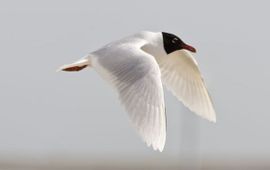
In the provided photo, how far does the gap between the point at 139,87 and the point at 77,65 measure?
138cm

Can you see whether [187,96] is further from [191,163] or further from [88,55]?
[191,163]

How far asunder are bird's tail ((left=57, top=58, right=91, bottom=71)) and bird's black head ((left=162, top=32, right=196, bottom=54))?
1111 mm

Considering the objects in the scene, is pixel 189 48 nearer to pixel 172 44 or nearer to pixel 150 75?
pixel 172 44

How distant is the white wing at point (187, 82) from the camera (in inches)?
609

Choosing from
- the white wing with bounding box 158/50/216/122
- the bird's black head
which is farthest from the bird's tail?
the white wing with bounding box 158/50/216/122

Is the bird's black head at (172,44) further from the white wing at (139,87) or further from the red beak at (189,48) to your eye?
the white wing at (139,87)

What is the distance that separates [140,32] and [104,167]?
21.4m

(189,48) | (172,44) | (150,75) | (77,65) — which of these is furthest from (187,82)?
(150,75)

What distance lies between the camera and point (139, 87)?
1291 cm

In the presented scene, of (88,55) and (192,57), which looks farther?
(192,57)

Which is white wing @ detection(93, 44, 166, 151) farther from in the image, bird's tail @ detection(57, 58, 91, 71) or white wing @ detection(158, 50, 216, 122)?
white wing @ detection(158, 50, 216, 122)

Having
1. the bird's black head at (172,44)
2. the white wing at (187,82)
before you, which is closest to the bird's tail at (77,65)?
the bird's black head at (172,44)

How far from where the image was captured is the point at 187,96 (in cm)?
1560

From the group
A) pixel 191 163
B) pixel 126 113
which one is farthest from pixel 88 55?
pixel 191 163
